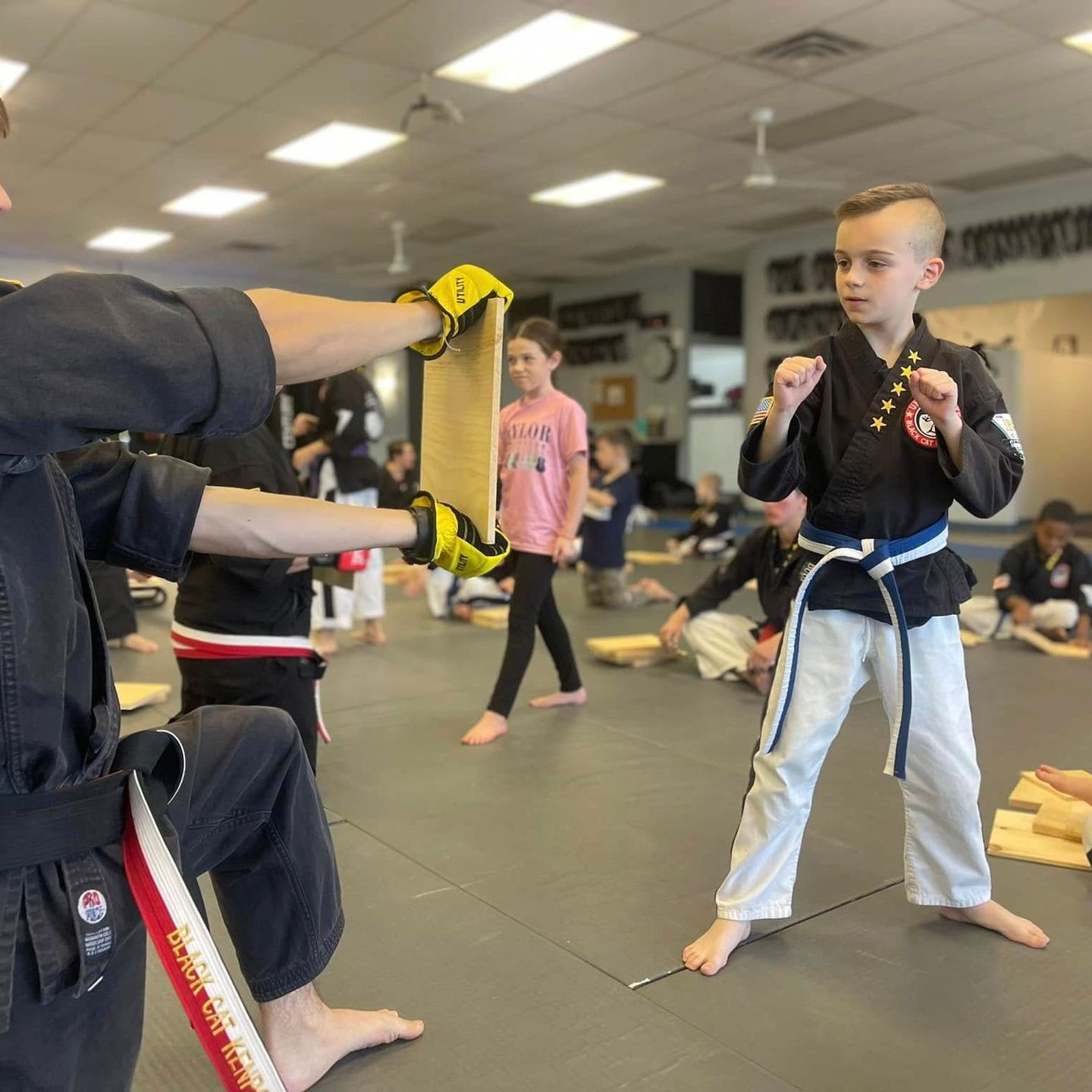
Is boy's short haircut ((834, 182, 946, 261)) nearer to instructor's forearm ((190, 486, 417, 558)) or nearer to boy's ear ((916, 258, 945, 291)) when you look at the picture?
boy's ear ((916, 258, 945, 291))

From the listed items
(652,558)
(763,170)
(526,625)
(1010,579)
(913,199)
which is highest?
(763,170)

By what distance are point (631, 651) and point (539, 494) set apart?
1351 mm

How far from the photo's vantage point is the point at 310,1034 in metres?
1.64

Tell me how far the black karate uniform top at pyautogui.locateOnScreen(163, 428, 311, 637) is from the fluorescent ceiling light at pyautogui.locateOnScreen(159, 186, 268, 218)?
8.47 metres

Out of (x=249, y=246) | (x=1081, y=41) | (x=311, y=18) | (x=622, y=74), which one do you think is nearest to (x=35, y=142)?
(x=311, y=18)

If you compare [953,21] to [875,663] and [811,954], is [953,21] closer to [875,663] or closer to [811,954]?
[875,663]

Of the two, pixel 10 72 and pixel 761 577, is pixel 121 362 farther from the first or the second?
pixel 10 72

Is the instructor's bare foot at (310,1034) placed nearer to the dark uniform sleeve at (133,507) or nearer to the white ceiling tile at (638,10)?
the dark uniform sleeve at (133,507)

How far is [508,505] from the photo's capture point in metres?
4.07

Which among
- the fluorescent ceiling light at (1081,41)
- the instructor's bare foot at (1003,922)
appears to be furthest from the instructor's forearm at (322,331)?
the fluorescent ceiling light at (1081,41)

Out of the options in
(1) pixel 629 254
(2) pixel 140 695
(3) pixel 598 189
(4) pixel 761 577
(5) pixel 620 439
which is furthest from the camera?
(1) pixel 629 254

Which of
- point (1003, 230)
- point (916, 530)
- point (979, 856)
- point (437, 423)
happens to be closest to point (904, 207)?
point (916, 530)

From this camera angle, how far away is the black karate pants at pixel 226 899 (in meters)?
1.03

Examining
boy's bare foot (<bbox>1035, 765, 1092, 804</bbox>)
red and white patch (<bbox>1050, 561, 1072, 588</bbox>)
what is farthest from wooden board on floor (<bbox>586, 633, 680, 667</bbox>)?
boy's bare foot (<bbox>1035, 765, 1092, 804</bbox>)
